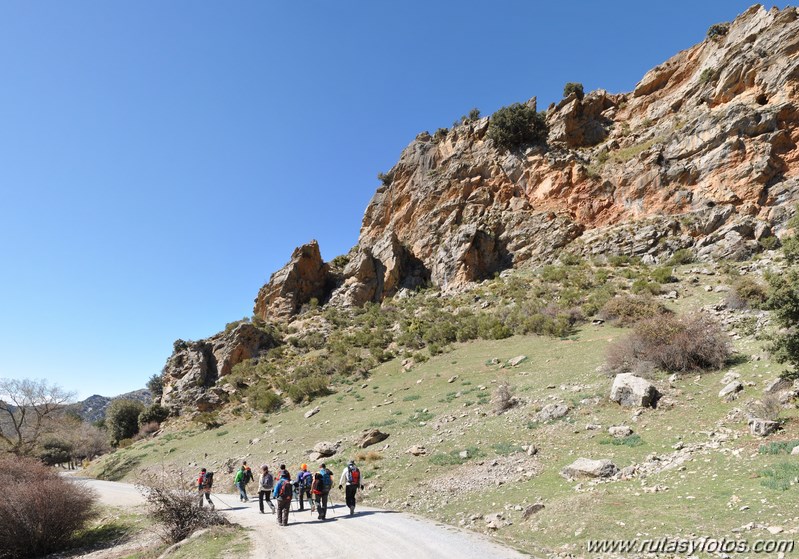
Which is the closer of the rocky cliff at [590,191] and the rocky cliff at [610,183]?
the rocky cliff at [610,183]

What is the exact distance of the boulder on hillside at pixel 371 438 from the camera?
17.8 metres

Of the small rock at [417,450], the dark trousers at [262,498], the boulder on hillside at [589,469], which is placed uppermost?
the boulder on hillside at [589,469]

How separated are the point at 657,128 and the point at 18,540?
59.7 meters

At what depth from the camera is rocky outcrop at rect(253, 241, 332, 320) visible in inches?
2172

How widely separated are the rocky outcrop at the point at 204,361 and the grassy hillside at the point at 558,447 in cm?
1677

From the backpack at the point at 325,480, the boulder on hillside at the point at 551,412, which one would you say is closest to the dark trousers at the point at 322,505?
the backpack at the point at 325,480

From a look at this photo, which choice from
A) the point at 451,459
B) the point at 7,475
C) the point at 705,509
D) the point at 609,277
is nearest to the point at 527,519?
the point at 705,509

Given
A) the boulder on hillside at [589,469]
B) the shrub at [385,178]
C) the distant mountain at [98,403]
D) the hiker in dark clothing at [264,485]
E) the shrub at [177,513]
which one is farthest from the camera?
the distant mountain at [98,403]

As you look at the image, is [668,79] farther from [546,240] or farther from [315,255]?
[315,255]

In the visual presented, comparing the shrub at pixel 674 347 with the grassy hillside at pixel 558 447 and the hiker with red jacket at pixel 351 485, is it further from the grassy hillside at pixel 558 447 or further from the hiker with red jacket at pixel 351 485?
the hiker with red jacket at pixel 351 485

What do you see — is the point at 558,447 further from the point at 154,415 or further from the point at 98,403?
the point at 98,403

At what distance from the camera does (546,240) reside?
145ft

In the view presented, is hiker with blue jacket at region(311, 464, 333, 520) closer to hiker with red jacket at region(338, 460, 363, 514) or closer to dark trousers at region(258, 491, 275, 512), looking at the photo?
hiker with red jacket at region(338, 460, 363, 514)

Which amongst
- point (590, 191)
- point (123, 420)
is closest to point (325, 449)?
point (590, 191)
